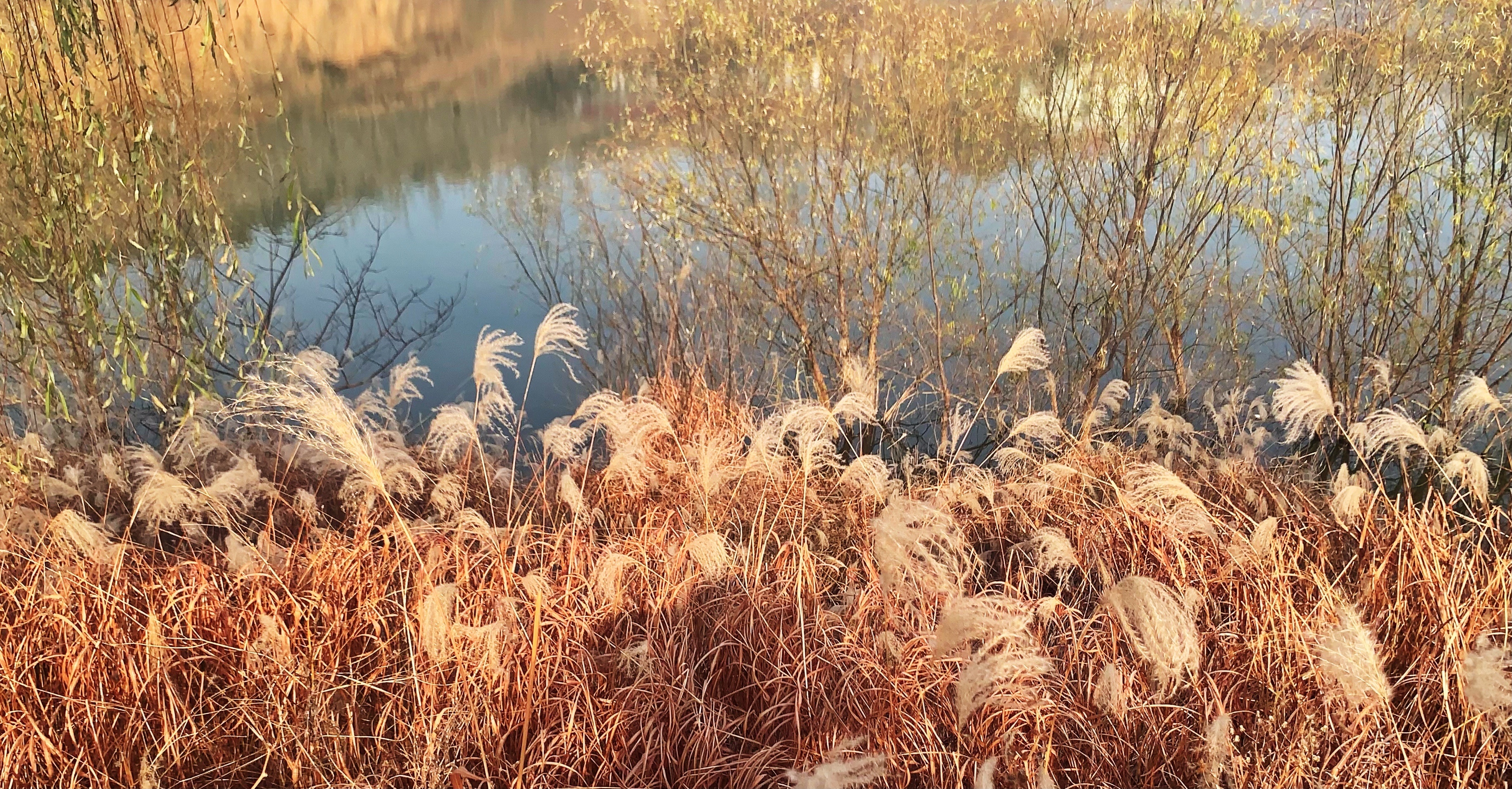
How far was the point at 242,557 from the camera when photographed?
9.36 feet

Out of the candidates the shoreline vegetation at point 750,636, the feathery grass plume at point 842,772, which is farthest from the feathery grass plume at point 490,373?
the feathery grass plume at point 842,772

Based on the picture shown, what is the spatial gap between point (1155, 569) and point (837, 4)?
4.57m

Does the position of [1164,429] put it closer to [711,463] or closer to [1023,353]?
[1023,353]

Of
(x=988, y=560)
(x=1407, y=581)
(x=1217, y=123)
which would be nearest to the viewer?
(x=1407, y=581)

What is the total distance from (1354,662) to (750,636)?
1.69 meters

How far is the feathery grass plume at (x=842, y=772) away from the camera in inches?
68.1

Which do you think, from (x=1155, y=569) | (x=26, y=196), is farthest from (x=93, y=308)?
(x=1155, y=569)

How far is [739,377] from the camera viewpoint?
7012mm

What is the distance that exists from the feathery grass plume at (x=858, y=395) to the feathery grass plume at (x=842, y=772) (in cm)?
131

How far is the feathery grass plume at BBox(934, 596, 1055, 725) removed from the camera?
187 centimetres

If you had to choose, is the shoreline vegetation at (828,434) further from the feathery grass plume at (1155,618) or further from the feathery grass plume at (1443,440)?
the feathery grass plume at (1443,440)

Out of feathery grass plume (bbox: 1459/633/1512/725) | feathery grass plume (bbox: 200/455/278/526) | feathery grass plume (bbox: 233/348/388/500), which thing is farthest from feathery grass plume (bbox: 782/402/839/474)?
feathery grass plume (bbox: 200/455/278/526)

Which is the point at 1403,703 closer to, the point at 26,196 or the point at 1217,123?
the point at 1217,123

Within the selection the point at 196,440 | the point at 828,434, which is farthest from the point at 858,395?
the point at 196,440
